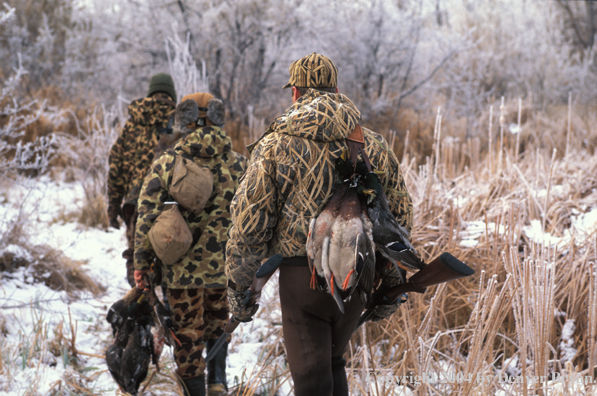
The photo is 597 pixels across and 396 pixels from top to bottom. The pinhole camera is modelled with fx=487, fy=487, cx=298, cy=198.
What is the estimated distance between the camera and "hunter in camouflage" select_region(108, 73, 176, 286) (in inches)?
135

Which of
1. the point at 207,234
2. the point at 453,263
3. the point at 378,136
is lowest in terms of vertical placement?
the point at 453,263

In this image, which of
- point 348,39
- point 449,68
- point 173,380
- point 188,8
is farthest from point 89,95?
point 173,380

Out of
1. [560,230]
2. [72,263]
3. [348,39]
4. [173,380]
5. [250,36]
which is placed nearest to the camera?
[173,380]

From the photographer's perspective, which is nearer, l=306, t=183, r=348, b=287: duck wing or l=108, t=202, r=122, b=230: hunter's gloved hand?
l=306, t=183, r=348, b=287: duck wing

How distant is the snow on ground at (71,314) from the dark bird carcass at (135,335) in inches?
7.6

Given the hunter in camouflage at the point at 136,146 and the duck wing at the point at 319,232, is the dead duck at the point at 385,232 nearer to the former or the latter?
the duck wing at the point at 319,232


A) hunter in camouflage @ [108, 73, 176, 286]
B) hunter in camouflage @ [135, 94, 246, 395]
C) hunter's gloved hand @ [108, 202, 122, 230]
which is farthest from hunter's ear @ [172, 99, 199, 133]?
hunter's gloved hand @ [108, 202, 122, 230]

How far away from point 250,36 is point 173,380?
8041 millimetres

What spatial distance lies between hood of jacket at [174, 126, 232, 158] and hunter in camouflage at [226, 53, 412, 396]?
28.2 inches

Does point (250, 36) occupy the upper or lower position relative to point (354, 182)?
upper

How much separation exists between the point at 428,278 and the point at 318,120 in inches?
24.5

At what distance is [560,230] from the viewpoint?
3.58m

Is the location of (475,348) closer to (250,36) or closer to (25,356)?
(25,356)

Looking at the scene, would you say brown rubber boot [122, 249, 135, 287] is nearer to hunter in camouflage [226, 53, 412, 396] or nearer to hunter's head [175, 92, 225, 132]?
hunter's head [175, 92, 225, 132]
